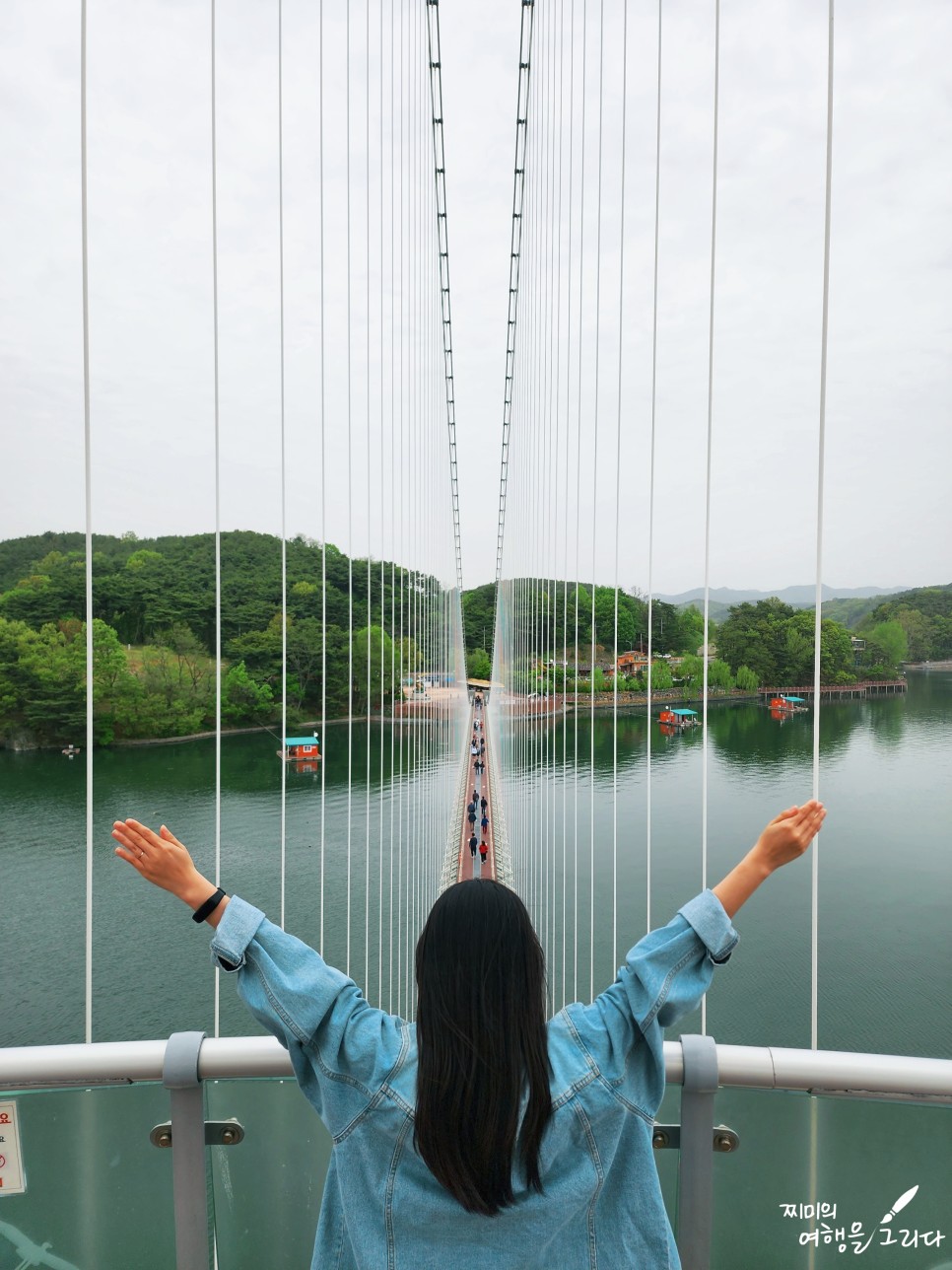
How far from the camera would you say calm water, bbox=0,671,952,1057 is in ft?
46.9

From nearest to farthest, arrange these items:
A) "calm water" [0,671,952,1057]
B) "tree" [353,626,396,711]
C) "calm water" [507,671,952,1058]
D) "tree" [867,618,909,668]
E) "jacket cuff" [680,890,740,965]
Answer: "jacket cuff" [680,890,740,965] → "tree" [353,626,396,711] → "calm water" [0,671,952,1057] → "calm water" [507,671,952,1058] → "tree" [867,618,909,668]

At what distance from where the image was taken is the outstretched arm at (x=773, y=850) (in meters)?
0.97

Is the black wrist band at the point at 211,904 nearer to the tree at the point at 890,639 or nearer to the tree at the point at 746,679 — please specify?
the tree at the point at 746,679

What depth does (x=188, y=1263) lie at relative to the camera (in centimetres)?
119

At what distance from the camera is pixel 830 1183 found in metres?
1.18

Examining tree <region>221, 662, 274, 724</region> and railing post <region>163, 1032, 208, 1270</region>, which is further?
tree <region>221, 662, 274, 724</region>

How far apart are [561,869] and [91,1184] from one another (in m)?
19.8

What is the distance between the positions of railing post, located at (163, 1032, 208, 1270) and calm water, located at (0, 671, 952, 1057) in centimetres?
891

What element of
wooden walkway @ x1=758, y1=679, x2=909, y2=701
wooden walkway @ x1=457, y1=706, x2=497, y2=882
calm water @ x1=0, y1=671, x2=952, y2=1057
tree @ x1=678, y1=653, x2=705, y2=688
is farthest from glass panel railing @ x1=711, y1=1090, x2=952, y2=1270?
wooden walkway @ x1=758, y1=679, x2=909, y2=701

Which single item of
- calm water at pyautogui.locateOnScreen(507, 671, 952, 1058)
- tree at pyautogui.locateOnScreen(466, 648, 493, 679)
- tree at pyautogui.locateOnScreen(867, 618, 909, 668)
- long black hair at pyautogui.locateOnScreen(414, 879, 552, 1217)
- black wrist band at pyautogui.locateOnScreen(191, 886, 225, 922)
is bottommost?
calm water at pyautogui.locateOnScreen(507, 671, 952, 1058)

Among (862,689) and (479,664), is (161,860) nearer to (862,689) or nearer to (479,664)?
(862,689)

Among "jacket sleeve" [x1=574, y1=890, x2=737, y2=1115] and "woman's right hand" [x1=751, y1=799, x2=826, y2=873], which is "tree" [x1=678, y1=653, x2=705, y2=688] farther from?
"jacket sleeve" [x1=574, y1=890, x2=737, y2=1115]

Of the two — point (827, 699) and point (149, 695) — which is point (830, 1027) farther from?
point (149, 695)

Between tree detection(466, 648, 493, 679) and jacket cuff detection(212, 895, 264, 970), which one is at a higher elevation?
jacket cuff detection(212, 895, 264, 970)
